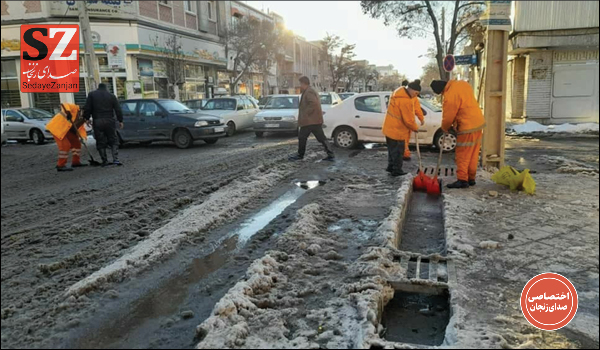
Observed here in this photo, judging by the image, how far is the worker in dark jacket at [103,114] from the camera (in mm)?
8836

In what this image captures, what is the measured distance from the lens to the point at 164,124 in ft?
45.1

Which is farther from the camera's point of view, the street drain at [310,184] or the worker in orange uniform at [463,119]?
the street drain at [310,184]

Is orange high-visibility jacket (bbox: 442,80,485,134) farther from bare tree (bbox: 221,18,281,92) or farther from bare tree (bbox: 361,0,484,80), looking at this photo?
bare tree (bbox: 221,18,281,92)

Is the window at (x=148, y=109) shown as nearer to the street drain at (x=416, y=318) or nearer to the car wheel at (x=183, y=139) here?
the car wheel at (x=183, y=139)

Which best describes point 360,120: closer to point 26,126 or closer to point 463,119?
point 463,119

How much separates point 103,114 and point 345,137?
6120 mm

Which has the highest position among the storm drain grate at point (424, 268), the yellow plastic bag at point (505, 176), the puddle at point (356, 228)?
the yellow plastic bag at point (505, 176)

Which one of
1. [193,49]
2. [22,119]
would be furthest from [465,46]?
[22,119]

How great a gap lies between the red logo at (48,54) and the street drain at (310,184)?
14.5 ft

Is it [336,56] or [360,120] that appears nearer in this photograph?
[360,120]

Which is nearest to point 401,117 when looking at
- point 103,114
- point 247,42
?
point 103,114

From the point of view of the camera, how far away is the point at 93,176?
8750 millimetres

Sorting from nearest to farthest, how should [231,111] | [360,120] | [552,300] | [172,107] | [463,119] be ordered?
[552,300], [463,119], [360,120], [172,107], [231,111]

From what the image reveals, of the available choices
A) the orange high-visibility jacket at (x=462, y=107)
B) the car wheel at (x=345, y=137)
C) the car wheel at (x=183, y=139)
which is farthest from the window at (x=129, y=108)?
the orange high-visibility jacket at (x=462, y=107)
